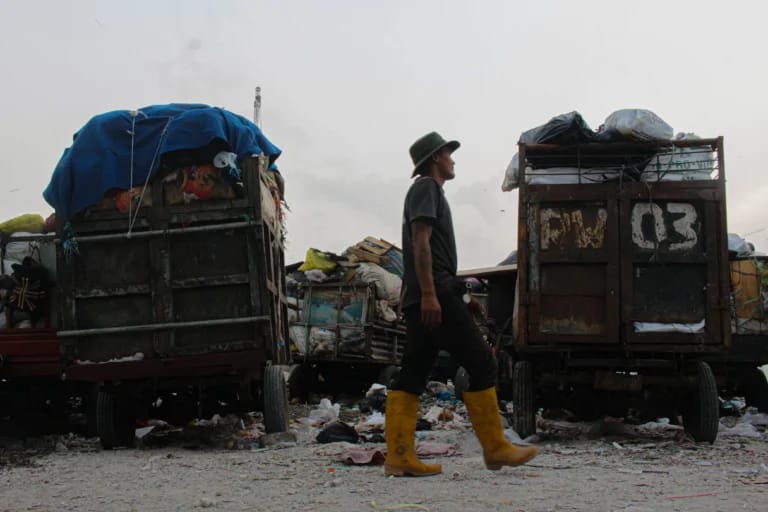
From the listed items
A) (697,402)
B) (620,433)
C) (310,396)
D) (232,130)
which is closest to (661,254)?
(697,402)

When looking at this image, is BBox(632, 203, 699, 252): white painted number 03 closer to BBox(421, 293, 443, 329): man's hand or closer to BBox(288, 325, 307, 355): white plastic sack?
BBox(421, 293, 443, 329): man's hand

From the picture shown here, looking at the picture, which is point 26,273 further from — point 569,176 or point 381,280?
point 381,280

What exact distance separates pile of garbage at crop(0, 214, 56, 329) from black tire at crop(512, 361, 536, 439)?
4.10 m

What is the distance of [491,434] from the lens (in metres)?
5.16

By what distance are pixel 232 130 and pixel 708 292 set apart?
13.3ft

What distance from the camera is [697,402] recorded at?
7684 mm

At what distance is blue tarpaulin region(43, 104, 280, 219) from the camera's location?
296 inches

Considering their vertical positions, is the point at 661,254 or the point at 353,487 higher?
the point at 661,254

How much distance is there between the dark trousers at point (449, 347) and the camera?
5219 mm

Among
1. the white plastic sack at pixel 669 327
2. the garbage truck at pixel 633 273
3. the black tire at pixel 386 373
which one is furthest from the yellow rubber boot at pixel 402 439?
the black tire at pixel 386 373

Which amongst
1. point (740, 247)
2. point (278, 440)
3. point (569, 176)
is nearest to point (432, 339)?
point (278, 440)

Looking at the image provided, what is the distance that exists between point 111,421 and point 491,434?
12.9ft

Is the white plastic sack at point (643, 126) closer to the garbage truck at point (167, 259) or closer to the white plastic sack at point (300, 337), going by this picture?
the garbage truck at point (167, 259)

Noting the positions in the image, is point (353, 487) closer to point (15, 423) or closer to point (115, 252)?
point (115, 252)
